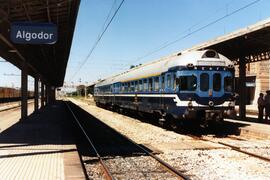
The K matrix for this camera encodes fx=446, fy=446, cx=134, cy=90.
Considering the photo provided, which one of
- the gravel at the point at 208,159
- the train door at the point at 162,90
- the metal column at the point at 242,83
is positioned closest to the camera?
the gravel at the point at 208,159

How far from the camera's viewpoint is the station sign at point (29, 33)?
11.4m

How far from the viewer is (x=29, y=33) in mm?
11477

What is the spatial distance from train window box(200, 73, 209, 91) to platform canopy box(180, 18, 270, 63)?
8.03ft

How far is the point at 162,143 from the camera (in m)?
14.6

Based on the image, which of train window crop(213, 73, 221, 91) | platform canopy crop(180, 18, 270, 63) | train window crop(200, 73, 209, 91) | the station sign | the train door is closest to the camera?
the station sign

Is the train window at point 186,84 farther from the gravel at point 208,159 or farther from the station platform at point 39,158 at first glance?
the station platform at point 39,158

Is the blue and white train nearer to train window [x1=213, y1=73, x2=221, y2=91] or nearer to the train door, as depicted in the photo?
train window [x1=213, y1=73, x2=221, y2=91]

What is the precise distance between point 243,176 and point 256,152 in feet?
11.6

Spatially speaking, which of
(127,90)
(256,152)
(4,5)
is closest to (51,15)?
(4,5)

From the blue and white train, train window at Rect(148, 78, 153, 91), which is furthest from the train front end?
train window at Rect(148, 78, 153, 91)

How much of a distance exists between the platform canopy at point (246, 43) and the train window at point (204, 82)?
2.45m

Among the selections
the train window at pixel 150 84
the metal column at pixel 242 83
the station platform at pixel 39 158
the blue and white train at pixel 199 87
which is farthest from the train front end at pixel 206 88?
the metal column at pixel 242 83

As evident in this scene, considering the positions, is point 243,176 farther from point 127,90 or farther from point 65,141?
point 127,90

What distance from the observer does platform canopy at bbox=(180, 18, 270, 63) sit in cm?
1709
